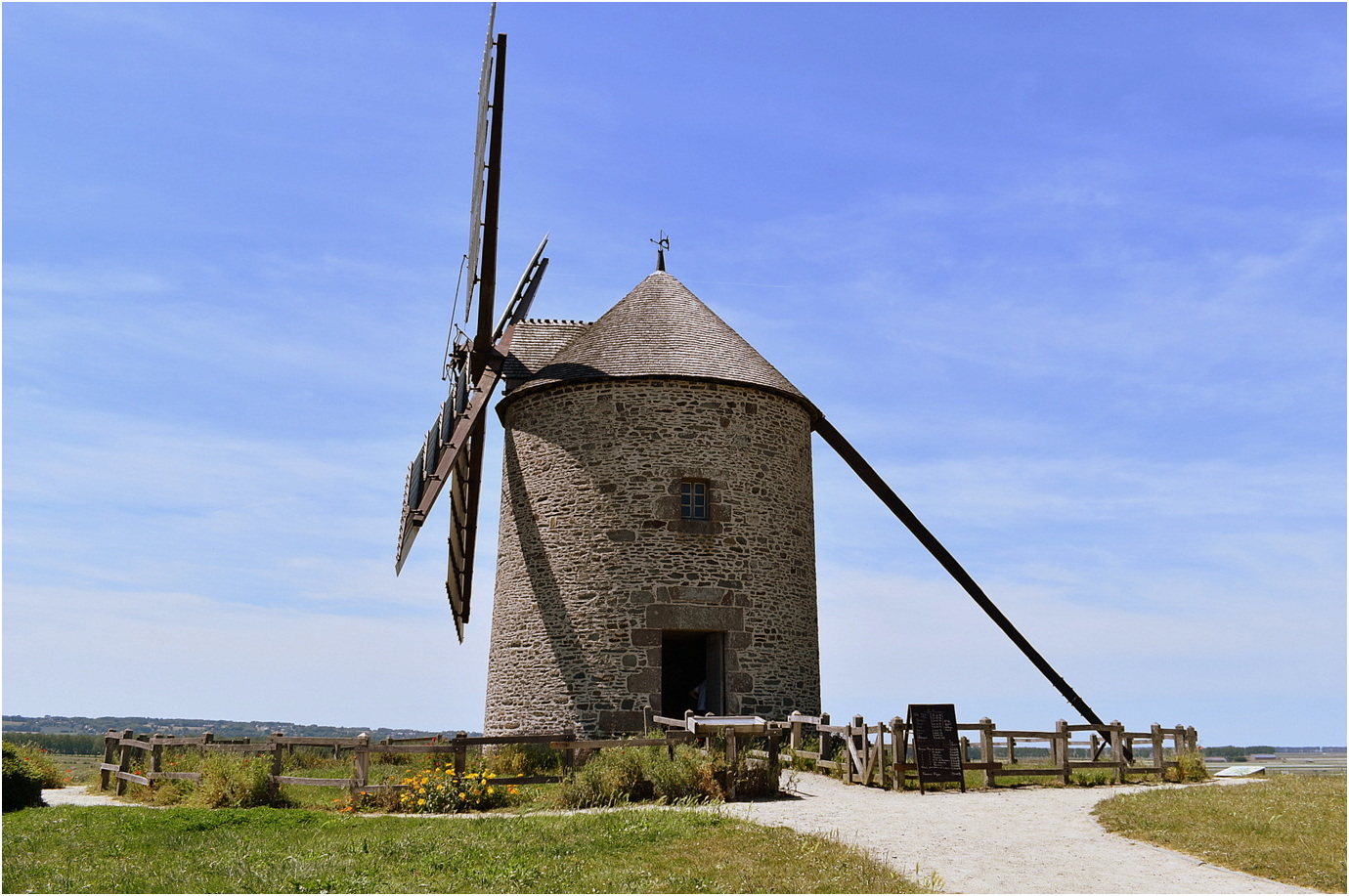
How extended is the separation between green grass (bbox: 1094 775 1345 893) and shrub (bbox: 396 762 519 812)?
21.9 ft

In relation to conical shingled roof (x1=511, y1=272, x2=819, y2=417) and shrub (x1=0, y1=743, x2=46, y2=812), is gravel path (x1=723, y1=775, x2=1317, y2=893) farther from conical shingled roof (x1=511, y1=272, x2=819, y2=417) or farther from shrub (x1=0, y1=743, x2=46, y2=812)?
shrub (x1=0, y1=743, x2=46, y2=812)

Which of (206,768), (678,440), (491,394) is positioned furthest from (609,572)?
(206,768)

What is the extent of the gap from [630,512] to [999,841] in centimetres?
871

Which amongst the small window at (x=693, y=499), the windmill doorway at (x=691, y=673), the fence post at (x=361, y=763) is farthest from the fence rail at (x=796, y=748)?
the small window at (x=693, y=499)

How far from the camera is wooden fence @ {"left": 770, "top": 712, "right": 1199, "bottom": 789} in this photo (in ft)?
44.2

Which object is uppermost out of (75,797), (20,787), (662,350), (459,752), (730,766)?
(662,350)

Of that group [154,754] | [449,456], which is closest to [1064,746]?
[449,456]

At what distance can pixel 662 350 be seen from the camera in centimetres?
1812

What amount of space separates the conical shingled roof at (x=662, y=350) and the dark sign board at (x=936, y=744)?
265 inches

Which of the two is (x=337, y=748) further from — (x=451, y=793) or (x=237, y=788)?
(x=451, y=793)

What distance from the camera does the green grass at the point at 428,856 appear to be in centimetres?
753

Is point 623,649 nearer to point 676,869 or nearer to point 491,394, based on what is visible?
point 491,394

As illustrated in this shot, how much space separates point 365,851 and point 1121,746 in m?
11.4

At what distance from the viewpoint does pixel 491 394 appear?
19.4 meters
